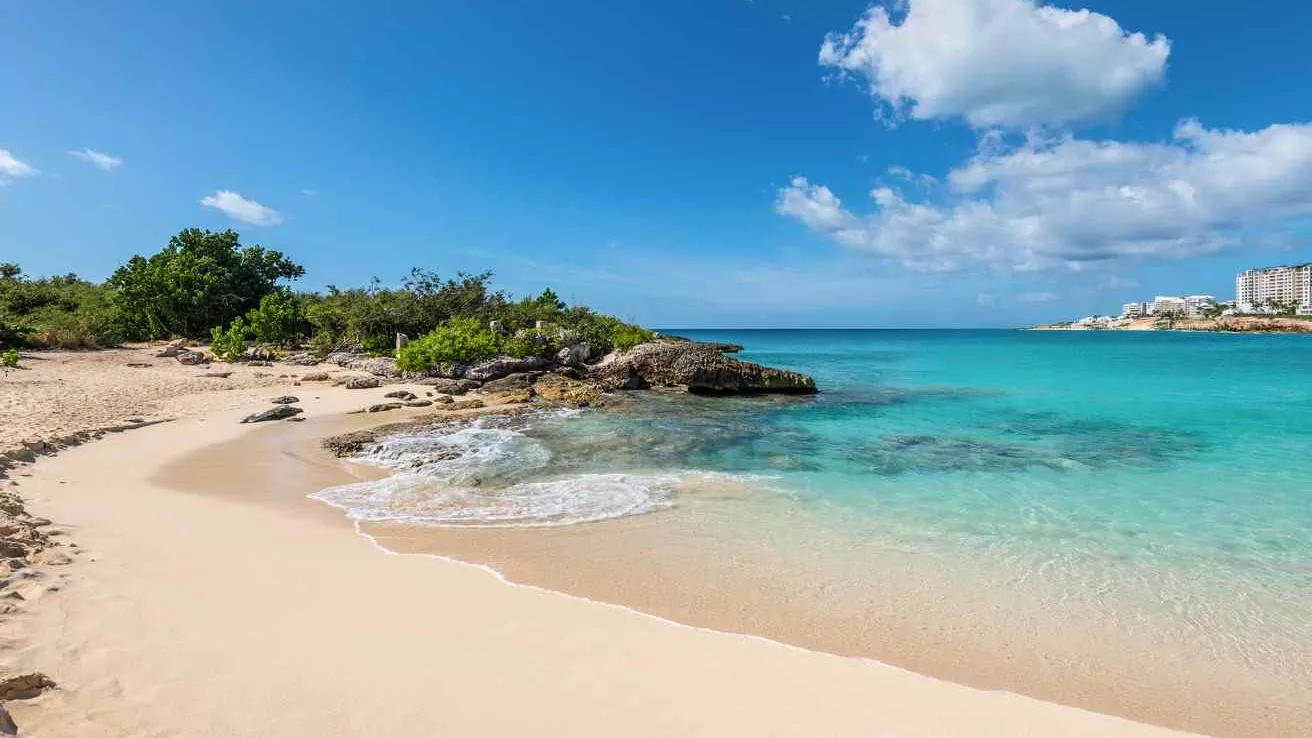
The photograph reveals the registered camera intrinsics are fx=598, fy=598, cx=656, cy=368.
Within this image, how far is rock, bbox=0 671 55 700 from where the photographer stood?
3234 millimetres

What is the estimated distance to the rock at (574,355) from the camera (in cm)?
2661

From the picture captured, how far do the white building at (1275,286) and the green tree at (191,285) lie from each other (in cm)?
20731

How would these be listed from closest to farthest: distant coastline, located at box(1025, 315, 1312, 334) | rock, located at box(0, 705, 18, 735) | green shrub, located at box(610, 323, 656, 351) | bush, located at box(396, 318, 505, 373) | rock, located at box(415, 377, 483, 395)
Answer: rock, located at box(0, 705, 18, 735), rock, located at box(415, 377, 483, 395), bush, located at box(396, 318, 505, 373), green shrub, located at box(610, 323, 656, 351), distant coastline, located at box(1025, 315, 1312, 334)

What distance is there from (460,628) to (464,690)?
0.92m

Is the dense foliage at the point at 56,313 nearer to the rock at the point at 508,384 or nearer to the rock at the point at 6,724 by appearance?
the rock at the point at 508,384

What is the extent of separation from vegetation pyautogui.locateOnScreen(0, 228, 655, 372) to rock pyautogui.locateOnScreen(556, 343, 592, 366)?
47 centimetres

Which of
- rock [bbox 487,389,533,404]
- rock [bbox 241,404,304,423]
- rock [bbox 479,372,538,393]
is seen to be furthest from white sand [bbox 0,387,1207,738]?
rock [bbox 479,372,538,393]

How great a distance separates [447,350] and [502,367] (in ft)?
7.57

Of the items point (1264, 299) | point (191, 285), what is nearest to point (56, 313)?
point (191, 285)

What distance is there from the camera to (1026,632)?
16.8 ft

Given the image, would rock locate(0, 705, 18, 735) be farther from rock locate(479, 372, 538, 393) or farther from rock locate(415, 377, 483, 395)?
rock locate(479, 372, 538, 393)

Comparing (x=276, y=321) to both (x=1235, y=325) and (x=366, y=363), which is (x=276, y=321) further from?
(x=1235, y=325)

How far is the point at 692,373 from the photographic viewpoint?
23.4 metres

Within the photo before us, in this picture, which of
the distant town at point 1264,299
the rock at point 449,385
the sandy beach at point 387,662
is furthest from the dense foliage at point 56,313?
the distant town at point 1264,299
